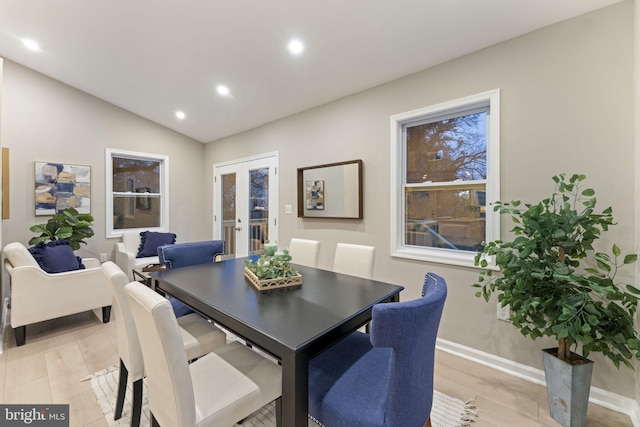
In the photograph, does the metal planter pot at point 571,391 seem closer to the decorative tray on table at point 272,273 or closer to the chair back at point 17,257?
the decorative tray on table at point 272,273

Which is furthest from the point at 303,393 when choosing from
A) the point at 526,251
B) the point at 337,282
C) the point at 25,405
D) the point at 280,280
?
the point at 25,405

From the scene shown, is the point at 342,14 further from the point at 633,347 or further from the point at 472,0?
the point at 633,347

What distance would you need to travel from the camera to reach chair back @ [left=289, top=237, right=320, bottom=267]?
2.58 m

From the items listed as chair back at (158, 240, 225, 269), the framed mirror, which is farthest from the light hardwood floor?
the framed mirror

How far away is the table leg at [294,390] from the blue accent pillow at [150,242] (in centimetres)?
422

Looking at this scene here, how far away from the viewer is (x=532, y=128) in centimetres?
209

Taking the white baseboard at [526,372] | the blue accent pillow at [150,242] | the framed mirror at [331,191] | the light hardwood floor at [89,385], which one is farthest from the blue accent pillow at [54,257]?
the white baseboard at [526,372]

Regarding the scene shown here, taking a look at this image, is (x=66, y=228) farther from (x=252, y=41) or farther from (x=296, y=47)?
(x=296, y=47)

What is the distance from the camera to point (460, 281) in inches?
95.4

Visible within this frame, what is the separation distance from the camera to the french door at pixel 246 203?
414 centimetres

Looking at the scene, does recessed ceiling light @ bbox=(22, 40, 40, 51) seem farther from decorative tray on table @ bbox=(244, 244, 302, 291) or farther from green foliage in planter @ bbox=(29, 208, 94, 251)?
decorative tray on table @ bbox=(244, 244, 302, 291)

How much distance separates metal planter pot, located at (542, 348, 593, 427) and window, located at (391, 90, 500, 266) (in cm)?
89

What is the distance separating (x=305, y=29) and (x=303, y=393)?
2539mm

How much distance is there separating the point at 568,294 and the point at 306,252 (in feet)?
6.11
